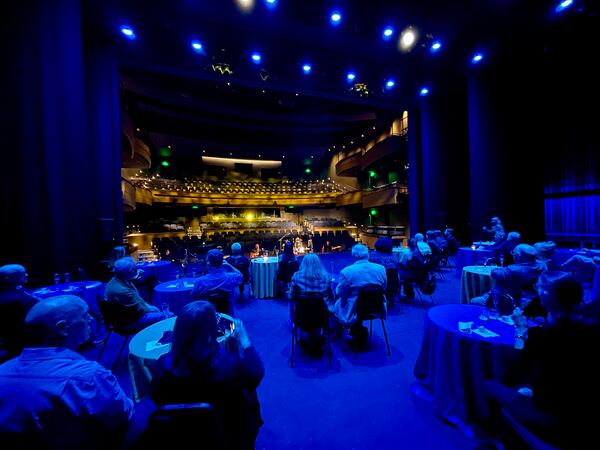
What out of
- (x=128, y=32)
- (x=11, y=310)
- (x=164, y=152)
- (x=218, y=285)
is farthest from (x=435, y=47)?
(x=164, y=152)

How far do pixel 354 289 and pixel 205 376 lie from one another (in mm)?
2391

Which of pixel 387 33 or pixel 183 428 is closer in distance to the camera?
pixel 183 428

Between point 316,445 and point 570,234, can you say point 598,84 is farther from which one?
point 316,445

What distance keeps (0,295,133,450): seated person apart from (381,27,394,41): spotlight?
9.72 metres

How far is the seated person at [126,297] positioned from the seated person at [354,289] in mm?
2508

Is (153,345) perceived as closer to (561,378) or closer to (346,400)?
(346,400)

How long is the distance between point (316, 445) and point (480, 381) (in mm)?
1461

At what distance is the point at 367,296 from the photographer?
3.22 metres

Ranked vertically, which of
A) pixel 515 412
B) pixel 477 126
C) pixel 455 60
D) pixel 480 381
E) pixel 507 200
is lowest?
pixel 480 381

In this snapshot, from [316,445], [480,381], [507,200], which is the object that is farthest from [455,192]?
[316,445]

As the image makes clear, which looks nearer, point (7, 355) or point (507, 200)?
point (7, 355)

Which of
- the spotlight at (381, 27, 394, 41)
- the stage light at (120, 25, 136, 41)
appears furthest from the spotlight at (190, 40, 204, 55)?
the spotlight at (381, 27, 394, 41)

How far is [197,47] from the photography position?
7.84 m

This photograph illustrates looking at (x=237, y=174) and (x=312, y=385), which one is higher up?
(x=237, y=174)
